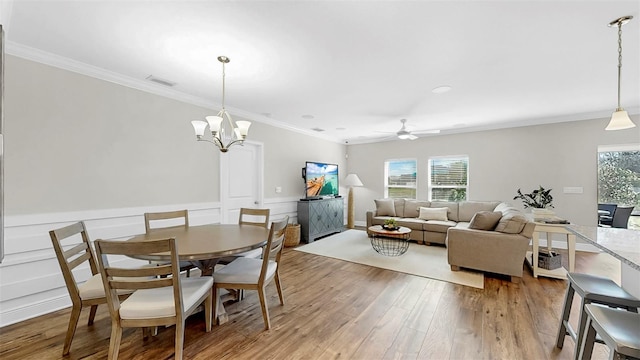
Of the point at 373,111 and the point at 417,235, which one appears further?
the point at 417,235

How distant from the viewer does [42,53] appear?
237 cm

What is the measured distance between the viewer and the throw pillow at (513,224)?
3.12m

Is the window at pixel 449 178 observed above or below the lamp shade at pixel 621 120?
below

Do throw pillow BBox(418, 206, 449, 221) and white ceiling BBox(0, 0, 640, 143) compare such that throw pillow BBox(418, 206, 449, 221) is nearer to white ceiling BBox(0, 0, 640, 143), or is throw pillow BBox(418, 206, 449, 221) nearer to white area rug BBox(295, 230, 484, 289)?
white area rug BBox(295, 230, 484, 289)

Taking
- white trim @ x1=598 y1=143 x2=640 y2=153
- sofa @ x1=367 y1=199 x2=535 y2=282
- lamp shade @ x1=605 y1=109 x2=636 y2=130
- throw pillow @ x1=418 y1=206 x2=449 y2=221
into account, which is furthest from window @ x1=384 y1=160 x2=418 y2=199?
lamp shade @ x1=605 y1=109 x2=636 y2=130

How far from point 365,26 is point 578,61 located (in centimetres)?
229

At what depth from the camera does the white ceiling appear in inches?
69.7

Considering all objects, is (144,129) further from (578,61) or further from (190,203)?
(578,61)

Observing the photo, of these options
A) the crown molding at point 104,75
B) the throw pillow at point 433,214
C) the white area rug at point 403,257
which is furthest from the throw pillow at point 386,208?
the crown molding at point 104,75

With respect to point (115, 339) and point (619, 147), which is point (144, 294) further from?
point (619, 147)

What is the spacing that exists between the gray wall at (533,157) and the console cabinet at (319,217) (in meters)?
2.19

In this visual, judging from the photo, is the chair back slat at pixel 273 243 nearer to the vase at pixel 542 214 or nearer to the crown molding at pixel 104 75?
the crown molding at pixel 104 75

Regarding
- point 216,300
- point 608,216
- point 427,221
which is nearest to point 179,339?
point 216,300

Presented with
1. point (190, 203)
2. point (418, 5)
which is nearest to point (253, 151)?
point (190, 203)
